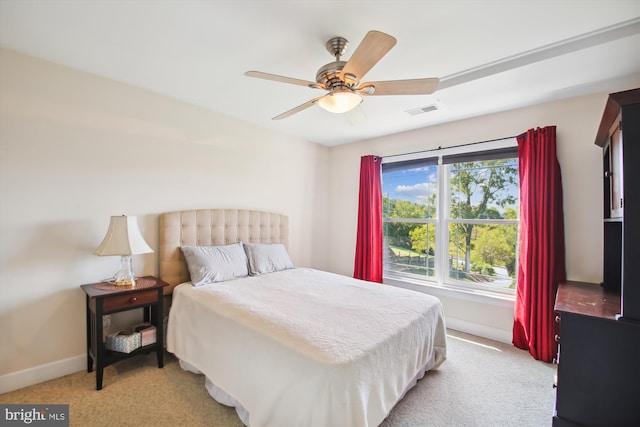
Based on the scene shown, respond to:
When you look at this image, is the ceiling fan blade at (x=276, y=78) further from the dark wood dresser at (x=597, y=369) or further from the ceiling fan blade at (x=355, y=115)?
the dark wood dresser at (x=597, y=369)

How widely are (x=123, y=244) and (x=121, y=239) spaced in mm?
46

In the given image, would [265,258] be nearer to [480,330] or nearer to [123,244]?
[123,244]

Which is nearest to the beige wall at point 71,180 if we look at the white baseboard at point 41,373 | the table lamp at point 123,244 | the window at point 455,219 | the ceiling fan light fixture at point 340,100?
the white baseboard at point 41,373

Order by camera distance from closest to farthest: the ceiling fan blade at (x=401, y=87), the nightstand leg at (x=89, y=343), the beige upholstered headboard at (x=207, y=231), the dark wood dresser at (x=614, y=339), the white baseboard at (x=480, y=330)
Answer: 1. the dark wood dresser at (x=614, y=339)
2. the ceiling fan blade at (x=401, y=87)
3. the nightstand leg at (x=89, y=343)
4. the beige upholstered headboard at (x=207, y=231)
5. the white baseboard at (x=480, y=330)

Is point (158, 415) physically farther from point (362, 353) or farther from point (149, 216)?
point (149, 216)

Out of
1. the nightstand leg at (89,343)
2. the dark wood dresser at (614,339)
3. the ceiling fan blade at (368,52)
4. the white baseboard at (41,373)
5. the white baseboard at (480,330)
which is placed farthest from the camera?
the white baseboard at (480,330)

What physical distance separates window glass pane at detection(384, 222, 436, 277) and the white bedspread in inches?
55.7

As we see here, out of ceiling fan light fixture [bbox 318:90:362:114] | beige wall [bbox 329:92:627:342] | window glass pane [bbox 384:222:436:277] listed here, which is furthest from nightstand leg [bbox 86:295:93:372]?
beige wall [bbox 329:92:627:342]

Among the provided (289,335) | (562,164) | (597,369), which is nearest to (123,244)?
(289,335)

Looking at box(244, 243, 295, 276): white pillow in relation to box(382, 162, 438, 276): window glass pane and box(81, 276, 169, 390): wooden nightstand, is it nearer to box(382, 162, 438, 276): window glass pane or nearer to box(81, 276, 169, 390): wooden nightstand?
box(81, 276, 169, 390): wooden nightstand

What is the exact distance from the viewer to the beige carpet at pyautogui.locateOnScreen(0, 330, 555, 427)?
181 centimetres

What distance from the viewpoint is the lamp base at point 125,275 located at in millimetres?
2313

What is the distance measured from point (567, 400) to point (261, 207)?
10.7 feet

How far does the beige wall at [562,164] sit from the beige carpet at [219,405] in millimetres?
631
